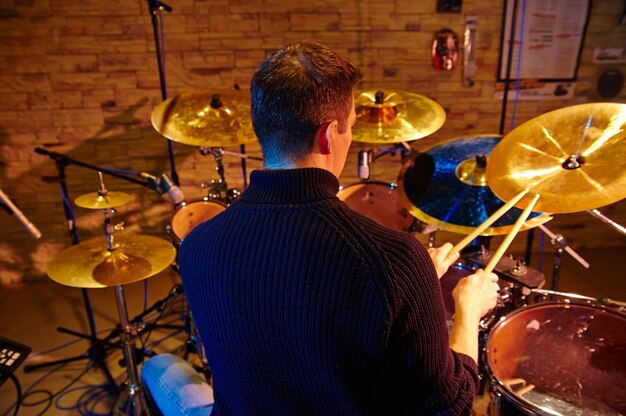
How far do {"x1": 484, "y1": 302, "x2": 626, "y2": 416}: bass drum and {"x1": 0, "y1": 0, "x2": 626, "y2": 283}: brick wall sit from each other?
1.95 meters

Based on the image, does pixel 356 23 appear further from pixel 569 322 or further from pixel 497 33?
pixel 569 322

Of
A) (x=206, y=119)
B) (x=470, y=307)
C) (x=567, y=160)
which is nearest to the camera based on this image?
(x=470, y=307)

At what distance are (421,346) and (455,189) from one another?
117cm

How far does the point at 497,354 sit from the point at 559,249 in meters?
0.73

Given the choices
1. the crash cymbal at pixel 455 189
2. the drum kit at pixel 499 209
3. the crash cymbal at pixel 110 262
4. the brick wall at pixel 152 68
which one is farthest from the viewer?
the brick wall at pixel 152 68

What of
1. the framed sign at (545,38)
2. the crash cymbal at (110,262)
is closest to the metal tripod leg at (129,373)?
the crash cymbal at (110,262)

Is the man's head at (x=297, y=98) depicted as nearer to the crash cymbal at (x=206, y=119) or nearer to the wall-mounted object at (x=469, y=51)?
the crash cymbal at (x=206, y=119)

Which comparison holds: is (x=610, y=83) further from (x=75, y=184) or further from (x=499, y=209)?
(x=75, y=184)

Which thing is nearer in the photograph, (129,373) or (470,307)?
(470,307)

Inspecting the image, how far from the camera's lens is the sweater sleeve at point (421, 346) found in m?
0.75

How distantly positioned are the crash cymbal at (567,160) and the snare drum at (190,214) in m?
1.40

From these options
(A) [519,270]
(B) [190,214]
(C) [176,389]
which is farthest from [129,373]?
(A) [519,270]

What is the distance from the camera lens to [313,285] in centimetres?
75

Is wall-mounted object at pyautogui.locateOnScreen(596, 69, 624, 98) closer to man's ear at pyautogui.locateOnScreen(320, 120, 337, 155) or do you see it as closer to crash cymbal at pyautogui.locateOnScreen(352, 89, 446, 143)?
crash cymbal at pyautogui.locateOnScreen(352, 89, 446, 143)
